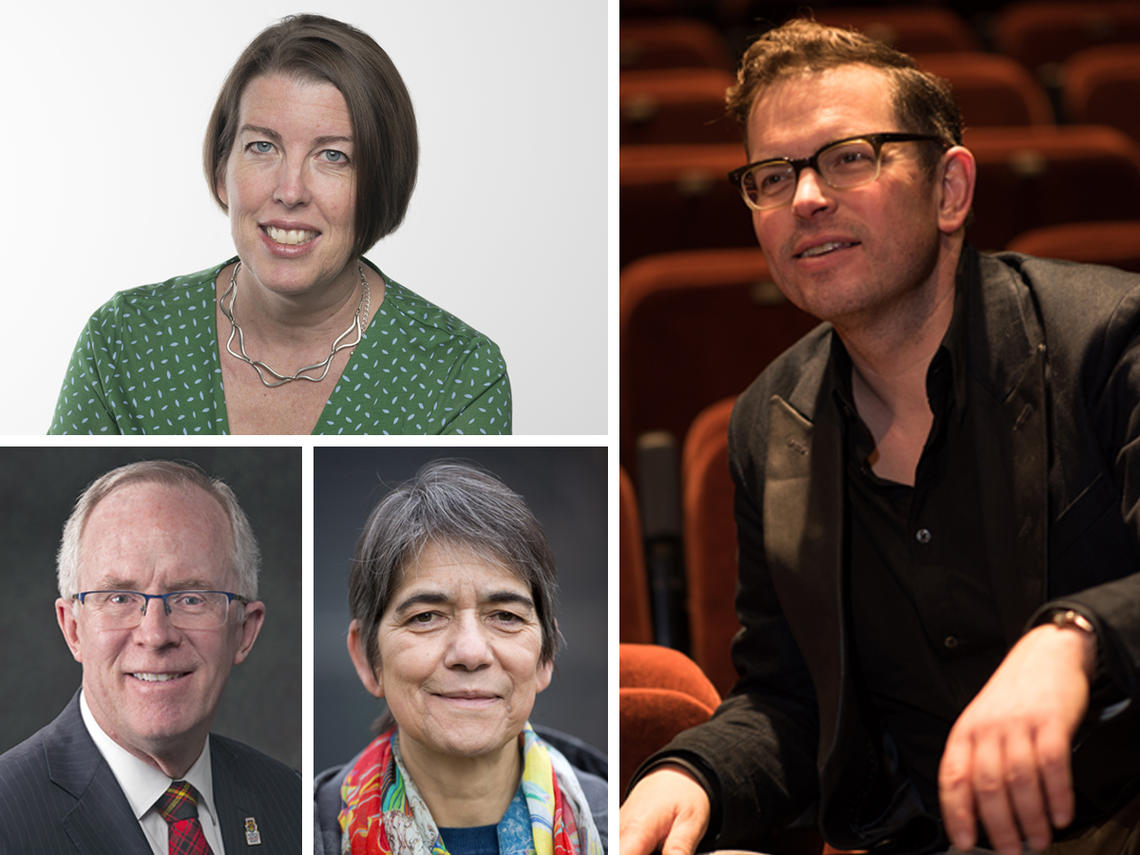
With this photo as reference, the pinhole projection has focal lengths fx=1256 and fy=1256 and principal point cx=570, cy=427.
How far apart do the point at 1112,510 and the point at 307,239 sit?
0.46 metres

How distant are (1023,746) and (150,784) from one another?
38cm

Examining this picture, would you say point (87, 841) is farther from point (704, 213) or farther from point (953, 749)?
point (704, 213)

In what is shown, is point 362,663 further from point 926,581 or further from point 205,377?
point 926,581

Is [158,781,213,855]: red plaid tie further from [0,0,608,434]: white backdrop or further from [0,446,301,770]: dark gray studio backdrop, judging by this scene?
[0,0,608,434]: white backdrop

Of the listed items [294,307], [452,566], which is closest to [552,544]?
[452,566]

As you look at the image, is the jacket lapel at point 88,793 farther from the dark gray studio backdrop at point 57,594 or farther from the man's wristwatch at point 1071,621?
the man's wristwatch at point 1071,621

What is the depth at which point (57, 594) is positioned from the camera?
57 centimetres

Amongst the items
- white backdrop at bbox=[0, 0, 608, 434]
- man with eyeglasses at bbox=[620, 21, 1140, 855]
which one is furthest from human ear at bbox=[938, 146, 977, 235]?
white backdrop at bbox=[0, 0, 608, 434]

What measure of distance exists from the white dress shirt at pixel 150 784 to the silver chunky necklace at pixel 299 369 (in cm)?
17

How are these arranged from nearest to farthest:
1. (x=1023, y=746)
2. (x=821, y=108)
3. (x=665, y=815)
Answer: (x=1023, y=746) < (x=665, y=815) < (x=821, y=108)

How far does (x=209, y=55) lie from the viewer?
600 mm

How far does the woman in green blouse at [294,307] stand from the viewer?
0.59m

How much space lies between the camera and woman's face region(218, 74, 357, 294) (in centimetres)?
58

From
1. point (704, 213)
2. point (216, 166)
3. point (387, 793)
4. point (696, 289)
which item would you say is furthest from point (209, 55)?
point (704, 213)
